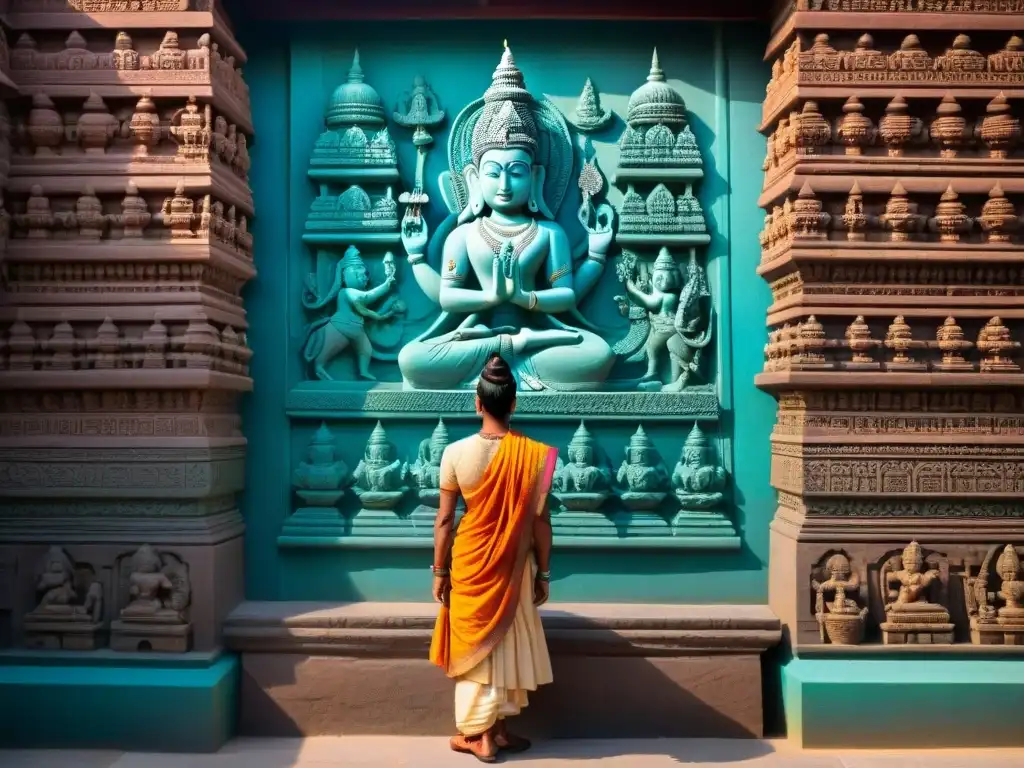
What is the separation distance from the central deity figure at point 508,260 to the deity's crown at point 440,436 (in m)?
0.25

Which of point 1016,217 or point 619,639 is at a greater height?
point 1016,217

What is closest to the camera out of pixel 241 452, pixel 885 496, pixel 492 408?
pixel 492 408

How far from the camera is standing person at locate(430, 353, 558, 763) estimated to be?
417cm

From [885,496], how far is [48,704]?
4328 millimetres

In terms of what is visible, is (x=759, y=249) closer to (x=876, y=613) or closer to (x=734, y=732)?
(x=876, y=613)

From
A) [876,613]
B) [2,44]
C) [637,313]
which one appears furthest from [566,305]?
[2,44]

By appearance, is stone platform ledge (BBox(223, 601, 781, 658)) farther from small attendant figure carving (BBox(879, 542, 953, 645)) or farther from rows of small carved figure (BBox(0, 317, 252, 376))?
rows of small carved figure (BBox(0, 317, 252, 376))

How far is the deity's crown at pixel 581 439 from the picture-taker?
16.8 ft

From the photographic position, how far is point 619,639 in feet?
15.6

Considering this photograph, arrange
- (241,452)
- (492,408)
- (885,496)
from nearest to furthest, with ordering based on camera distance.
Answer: (492,408)
(885,496)
(241,452)

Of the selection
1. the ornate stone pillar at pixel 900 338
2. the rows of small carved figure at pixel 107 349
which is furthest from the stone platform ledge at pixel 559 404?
the rows of small carved figure at pixel 107 349

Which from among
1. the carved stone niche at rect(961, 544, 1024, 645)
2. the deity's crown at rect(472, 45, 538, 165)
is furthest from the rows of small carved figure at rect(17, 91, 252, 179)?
the carved stone niche at rect(961, 544, 1024, 645)

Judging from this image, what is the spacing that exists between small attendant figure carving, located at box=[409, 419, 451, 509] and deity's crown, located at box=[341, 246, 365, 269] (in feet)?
3.47

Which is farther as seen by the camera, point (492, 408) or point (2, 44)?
point (2, 44)
